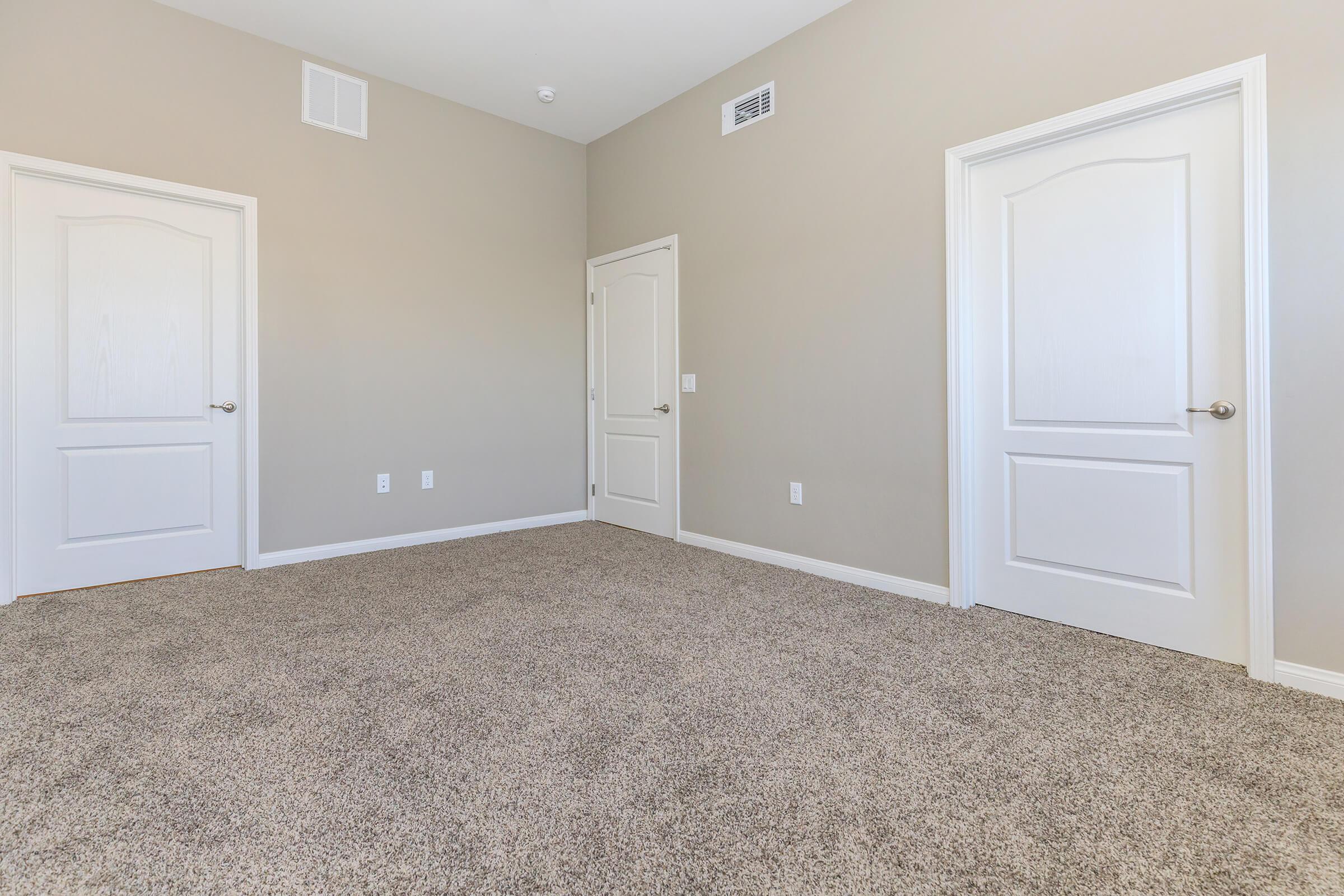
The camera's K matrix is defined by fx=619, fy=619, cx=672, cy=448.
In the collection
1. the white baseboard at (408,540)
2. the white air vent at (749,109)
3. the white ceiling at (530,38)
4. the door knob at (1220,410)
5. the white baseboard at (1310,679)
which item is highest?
the white ceiling at (530,38)

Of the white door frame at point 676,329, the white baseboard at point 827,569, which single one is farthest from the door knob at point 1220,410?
the white door frame at point 676,329

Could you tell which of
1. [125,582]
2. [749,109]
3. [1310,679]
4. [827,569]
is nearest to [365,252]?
[125,582]

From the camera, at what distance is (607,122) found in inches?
173

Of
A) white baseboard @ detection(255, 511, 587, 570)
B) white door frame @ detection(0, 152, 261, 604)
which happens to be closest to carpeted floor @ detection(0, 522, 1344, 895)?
white door frame @ detection(0, 152, 261, 604)

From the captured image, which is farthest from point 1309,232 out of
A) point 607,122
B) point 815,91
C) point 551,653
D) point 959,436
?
point 607,122

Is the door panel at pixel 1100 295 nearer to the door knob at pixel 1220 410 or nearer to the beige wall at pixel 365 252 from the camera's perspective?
the door knob at pixel 1220 410

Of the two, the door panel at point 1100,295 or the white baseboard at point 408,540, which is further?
the white baseboard at point 408,540

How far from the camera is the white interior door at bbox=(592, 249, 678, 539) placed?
13.7 ft

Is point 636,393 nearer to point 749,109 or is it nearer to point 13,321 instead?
point 749,109

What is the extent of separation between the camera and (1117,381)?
2.33 metres

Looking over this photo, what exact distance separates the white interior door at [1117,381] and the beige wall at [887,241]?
14 centimetres

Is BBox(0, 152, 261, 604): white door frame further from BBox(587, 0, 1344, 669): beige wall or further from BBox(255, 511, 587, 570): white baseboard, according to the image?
BBox(587, 0, 1344, 669): beige wall

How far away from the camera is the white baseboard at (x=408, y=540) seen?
3541mm

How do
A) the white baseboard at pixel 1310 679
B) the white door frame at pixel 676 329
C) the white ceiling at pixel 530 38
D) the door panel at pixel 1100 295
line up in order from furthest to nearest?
the white door frame at pixel 676 329, the white ceiling at pixel 530 38, the door panel at pixel 1100 295, the white baseboard at pixel 1310 679
